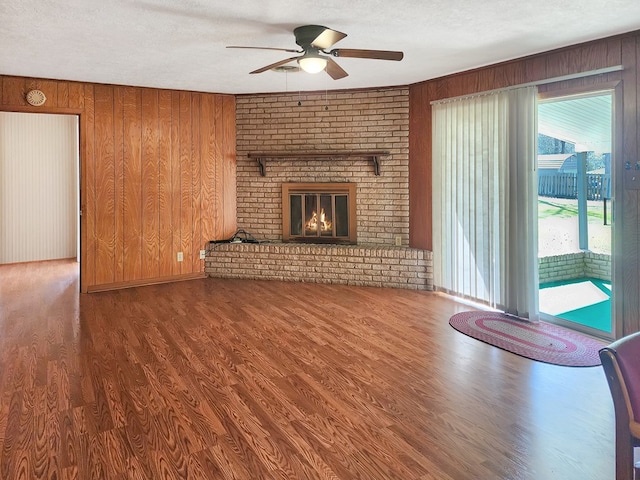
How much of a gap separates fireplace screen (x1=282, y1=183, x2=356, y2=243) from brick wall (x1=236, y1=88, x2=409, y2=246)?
104mm

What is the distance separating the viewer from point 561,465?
79.7 inches

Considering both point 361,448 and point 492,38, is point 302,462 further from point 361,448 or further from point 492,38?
point 492,38

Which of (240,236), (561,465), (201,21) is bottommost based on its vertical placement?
(561,465)

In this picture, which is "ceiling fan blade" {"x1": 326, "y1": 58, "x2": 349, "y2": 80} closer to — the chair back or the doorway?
the doorway

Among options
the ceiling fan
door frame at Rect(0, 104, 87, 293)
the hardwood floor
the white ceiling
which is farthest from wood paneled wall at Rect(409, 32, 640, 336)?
door frame at Rect(0, 104, 87, 293)

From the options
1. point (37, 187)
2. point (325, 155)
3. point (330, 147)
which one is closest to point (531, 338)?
point (325, 155)

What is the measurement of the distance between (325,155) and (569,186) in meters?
2.81

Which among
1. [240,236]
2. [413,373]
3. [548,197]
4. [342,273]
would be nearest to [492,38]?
[548,197]

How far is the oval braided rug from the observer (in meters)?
3.31

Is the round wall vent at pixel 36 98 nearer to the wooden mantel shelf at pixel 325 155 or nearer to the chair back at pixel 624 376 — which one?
the wooden mantel shelf at pixel 325 155

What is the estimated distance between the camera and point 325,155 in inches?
229

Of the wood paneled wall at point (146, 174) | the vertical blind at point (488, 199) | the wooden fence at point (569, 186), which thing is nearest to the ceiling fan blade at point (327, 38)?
the vertical blind at point (488, 199)

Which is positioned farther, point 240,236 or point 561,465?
point 240,236

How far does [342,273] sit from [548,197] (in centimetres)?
249
